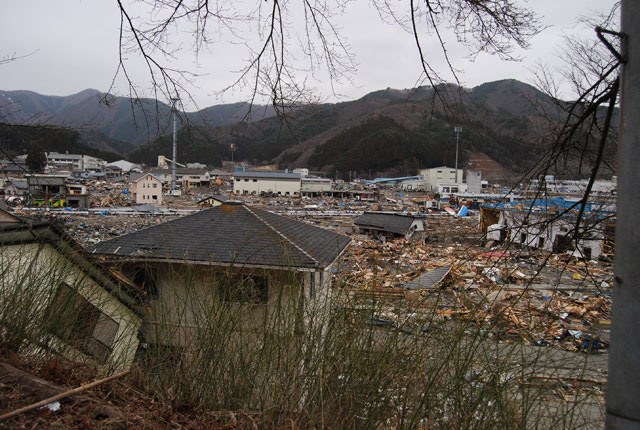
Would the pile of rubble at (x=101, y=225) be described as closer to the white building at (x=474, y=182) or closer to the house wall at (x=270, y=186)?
the house wall at (x=270, y=186)

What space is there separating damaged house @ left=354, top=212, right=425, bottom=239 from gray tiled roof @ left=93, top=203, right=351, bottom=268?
16079mm

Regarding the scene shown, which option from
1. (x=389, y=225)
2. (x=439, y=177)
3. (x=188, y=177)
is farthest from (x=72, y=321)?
(x=439, y=177)

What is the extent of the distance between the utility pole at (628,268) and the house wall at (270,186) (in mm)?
51593

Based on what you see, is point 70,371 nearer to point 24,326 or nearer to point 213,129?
point 24,326

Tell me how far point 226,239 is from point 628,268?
5625 millimetres

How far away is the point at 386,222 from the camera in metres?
24.7

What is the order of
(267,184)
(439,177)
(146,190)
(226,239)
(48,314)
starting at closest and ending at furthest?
(48,314) < (226,239) < (146,190) < (267,184) < (439,177)

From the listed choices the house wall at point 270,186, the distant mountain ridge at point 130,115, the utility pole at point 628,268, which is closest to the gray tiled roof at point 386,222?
the distant mountain ridge at point 130,115

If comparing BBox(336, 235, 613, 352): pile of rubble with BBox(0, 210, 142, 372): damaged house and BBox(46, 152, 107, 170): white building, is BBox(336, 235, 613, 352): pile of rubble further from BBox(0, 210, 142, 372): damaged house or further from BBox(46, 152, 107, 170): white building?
BBox(46, 152, 107, 170): white building

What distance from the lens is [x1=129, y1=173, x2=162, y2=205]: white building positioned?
3931 centimetres

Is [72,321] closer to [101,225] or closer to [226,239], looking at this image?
[226,239]

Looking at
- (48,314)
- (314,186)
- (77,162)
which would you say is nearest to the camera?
(48,314)

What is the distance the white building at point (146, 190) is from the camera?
3931 centimetres

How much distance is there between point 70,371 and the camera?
79.2 inches
